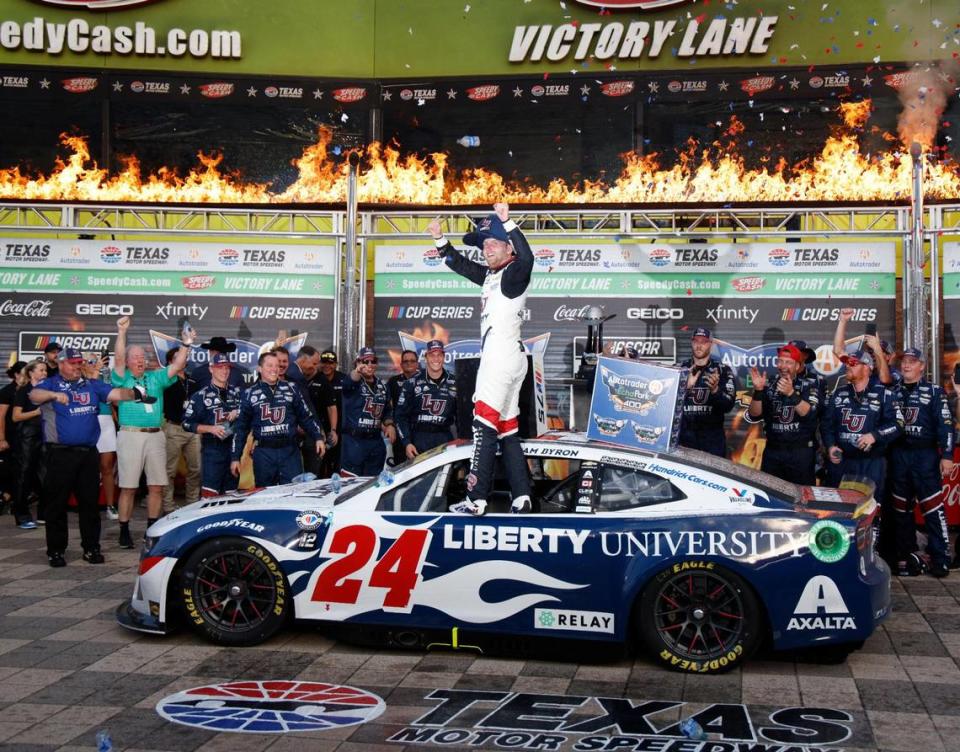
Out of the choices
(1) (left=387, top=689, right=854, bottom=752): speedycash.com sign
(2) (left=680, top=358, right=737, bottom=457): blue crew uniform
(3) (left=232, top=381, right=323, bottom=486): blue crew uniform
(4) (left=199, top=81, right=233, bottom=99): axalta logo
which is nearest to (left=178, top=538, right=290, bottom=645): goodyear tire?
(1) (left=387, top=689, right=854, bottom=752): speedycash.com sign

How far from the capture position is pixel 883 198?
52.6 feet

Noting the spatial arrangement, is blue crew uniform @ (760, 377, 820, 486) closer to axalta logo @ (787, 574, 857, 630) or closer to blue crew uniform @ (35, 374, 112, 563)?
axalta logo @ (787, 574, 857, 630)

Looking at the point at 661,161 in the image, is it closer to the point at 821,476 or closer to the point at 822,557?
the point at 821,476

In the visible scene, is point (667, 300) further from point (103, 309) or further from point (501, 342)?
point (103, 309)

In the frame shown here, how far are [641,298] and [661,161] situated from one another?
214 inches

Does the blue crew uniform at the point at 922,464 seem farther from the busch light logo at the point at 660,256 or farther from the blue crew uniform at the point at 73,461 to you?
the blue crew uniform at the point at 73,461

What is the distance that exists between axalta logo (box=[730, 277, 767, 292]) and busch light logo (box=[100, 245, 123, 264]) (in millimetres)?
6996

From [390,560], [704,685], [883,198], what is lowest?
[704,685]

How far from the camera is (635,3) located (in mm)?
17234

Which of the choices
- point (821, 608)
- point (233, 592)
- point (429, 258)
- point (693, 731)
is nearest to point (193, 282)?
point (429, 258)

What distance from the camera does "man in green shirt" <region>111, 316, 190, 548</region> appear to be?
1014 centimetres

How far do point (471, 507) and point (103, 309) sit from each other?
25.8 ft

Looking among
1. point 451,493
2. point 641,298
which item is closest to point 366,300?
point 641,298

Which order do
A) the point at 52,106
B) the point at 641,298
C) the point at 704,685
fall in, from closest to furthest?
the point at 704,685 → the point at 641,298 → the point at 52,106
